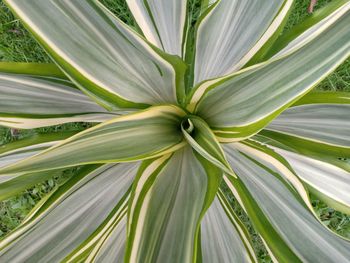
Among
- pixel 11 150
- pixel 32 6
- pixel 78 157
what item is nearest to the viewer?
pixel 78 157

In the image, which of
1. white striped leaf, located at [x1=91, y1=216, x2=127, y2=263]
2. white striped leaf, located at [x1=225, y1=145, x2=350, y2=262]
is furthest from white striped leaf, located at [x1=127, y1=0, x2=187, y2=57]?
white striped leaf, located at [x1=91, y1=216, x2=127, y2=263]

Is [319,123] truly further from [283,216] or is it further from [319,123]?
[283,216]

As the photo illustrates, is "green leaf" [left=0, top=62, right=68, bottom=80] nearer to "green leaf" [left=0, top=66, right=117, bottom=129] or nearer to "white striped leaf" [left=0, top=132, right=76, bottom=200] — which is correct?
"green leaf" [left=0, top=66, right=117, bottom=129]

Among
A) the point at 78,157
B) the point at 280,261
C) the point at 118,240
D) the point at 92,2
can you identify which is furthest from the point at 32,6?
the point at 280,261

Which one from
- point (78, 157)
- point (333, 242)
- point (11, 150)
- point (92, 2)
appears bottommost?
point (333, 242)

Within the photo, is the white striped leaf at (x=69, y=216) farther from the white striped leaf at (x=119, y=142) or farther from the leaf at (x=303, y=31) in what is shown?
the leaf at (x=303, y=31)

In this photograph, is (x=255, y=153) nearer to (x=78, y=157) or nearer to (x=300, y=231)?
(x=300, y=231)
